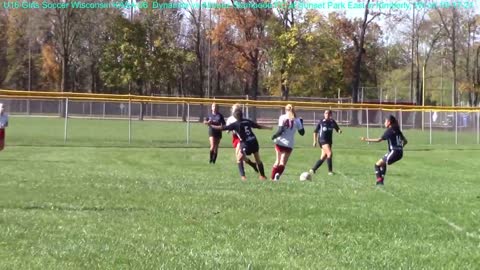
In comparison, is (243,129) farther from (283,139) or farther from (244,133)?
(283,139)

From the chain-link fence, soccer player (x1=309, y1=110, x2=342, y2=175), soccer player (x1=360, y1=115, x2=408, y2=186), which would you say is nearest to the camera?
soccer player (x1=360, y1=115, x2=408, y2=186)

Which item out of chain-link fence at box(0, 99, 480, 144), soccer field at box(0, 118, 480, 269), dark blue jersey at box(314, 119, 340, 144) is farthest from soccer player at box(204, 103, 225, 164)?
chain-link fence at box(0, 99, 480, 144)

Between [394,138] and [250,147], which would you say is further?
[250,147]

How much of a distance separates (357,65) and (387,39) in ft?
37.5

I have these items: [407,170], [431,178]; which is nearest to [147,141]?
[407,170]

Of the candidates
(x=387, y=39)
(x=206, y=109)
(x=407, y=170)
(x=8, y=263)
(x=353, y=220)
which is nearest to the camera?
(x=8, y=263)

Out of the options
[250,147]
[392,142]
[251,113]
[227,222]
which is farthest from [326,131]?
[251,113]

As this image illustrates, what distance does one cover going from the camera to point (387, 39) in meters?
79.2

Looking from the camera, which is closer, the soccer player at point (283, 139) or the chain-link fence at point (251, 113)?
the soccer player at point (283, 139)

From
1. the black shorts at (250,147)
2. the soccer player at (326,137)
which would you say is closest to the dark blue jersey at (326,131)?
the soccer player at (326,137)

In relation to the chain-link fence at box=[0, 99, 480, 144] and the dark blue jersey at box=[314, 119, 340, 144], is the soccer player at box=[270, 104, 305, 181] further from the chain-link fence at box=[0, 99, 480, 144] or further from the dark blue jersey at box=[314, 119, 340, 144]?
the chain-link fence at box=[0, 99, 480, 144]

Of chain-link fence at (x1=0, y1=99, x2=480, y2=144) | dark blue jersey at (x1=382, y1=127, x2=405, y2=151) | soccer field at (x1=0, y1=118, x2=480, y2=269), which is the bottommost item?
soccer field at (x1=0, y1=118, x2=480, y2=269)

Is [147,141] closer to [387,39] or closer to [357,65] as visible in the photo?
[357,65]

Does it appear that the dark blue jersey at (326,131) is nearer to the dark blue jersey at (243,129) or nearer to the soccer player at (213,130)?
the soccer player at (213,130)
